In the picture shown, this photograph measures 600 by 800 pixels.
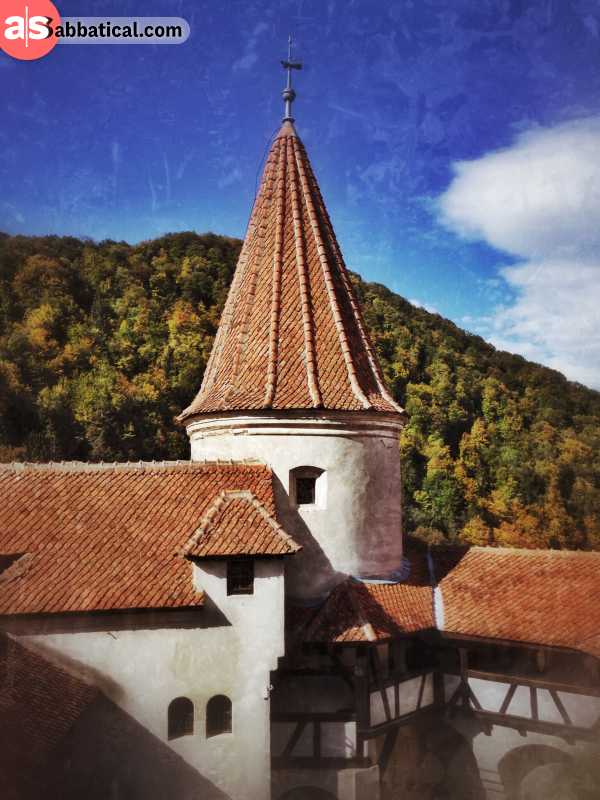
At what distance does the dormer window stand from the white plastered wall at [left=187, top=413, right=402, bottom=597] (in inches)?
3.2

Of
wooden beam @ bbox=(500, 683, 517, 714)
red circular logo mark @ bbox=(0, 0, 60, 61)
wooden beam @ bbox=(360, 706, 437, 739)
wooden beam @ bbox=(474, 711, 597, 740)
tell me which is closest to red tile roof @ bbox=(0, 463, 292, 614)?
wooden beam @ bbox=(360, 706, 437, 739)

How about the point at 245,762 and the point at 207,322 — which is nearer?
the point at 245,762

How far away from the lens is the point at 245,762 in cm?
938

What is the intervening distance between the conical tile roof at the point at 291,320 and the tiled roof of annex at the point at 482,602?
3016 millimetres

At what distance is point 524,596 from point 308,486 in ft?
12.8

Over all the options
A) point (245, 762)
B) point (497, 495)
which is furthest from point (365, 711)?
point (497, 495)

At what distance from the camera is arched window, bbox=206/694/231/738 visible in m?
9.41

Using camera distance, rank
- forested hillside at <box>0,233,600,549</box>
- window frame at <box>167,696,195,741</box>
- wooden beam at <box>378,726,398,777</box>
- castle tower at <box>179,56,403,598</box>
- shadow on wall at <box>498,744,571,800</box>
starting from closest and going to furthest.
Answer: window frame at <box>167,696,195,741</box> < shadow on wall at <box>498,744,571,800</box> < wooden beam at <box>378,726,398,777</box> < castle tower at <box>179,56,403,598</box> < forested hillside at <box>0,233,600,549</box>

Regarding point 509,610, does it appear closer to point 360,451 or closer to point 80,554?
point 360,451

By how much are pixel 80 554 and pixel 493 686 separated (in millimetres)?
6833

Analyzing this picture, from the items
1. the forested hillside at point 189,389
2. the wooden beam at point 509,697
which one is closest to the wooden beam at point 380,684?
the wooden beam at point 509,697

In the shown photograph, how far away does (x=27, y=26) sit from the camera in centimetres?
672

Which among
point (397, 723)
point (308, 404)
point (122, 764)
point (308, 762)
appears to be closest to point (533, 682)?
point (397, 723)

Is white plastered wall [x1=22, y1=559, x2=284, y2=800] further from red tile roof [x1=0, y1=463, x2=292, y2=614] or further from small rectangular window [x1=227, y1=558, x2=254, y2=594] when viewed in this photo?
red tile roof [x1=0, y1=463, x2=292, y2=614]
